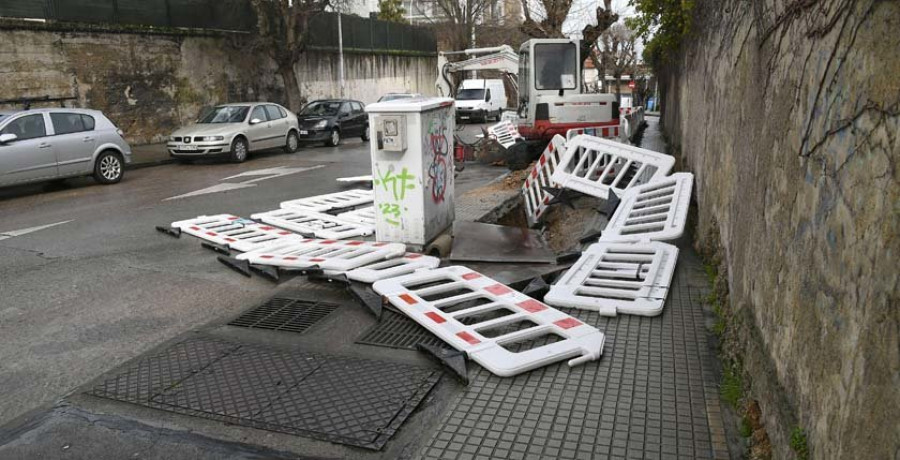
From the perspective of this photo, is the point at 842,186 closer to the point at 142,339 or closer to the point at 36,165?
the point at 142,339

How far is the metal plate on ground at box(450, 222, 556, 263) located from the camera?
6.80m

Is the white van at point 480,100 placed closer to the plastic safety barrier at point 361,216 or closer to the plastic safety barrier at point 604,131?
the plastic safety barrier at point 604,131

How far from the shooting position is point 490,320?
4961mm

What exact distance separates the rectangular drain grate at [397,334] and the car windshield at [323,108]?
17973mm

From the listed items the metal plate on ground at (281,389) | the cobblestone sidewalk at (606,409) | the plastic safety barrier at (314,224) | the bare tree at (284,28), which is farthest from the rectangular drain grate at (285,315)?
the bare tree at (284,28)

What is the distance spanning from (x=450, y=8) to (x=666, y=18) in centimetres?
3231

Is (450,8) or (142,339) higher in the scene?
(450,8)

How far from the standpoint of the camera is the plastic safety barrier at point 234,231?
7752mm

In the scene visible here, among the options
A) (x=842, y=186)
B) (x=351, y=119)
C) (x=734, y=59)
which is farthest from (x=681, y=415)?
(x=351, y=119)

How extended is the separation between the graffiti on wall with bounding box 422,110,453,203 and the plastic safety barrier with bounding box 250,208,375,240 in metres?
1.30

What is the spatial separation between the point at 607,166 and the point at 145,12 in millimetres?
18515

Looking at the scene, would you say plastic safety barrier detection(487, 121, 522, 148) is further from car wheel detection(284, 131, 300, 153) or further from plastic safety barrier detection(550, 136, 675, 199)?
plastic safety barrier detection(550, 136, 675, 199)

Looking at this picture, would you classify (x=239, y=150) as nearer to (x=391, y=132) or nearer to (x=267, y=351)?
(x=391, y=132)

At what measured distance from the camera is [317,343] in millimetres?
4852
